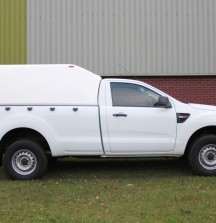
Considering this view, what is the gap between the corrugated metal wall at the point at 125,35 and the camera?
15.4m

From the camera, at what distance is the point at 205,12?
15.5m

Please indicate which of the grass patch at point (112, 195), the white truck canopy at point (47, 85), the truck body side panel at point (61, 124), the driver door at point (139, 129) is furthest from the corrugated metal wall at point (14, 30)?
the driver door at point (139, 129)

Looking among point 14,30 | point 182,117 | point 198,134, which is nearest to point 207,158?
point 198,134

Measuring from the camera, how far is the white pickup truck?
839cm

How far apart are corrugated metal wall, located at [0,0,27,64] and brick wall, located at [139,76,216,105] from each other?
4002 mm

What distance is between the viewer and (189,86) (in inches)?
614

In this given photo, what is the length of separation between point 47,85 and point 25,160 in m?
1.39

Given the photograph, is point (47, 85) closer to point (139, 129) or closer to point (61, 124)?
point (61, 124)

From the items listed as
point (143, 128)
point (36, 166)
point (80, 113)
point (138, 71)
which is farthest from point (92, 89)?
point (138, 71)

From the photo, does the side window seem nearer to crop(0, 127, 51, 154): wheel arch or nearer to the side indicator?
the side indicator

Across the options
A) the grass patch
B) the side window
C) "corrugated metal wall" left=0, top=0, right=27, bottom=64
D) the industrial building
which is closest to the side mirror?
the side window

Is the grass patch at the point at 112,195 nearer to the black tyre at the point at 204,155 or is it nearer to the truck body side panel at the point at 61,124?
the black tyre at the point at 204,155

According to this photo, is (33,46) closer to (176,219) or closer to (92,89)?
(92,89)

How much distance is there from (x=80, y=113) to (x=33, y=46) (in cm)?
761
